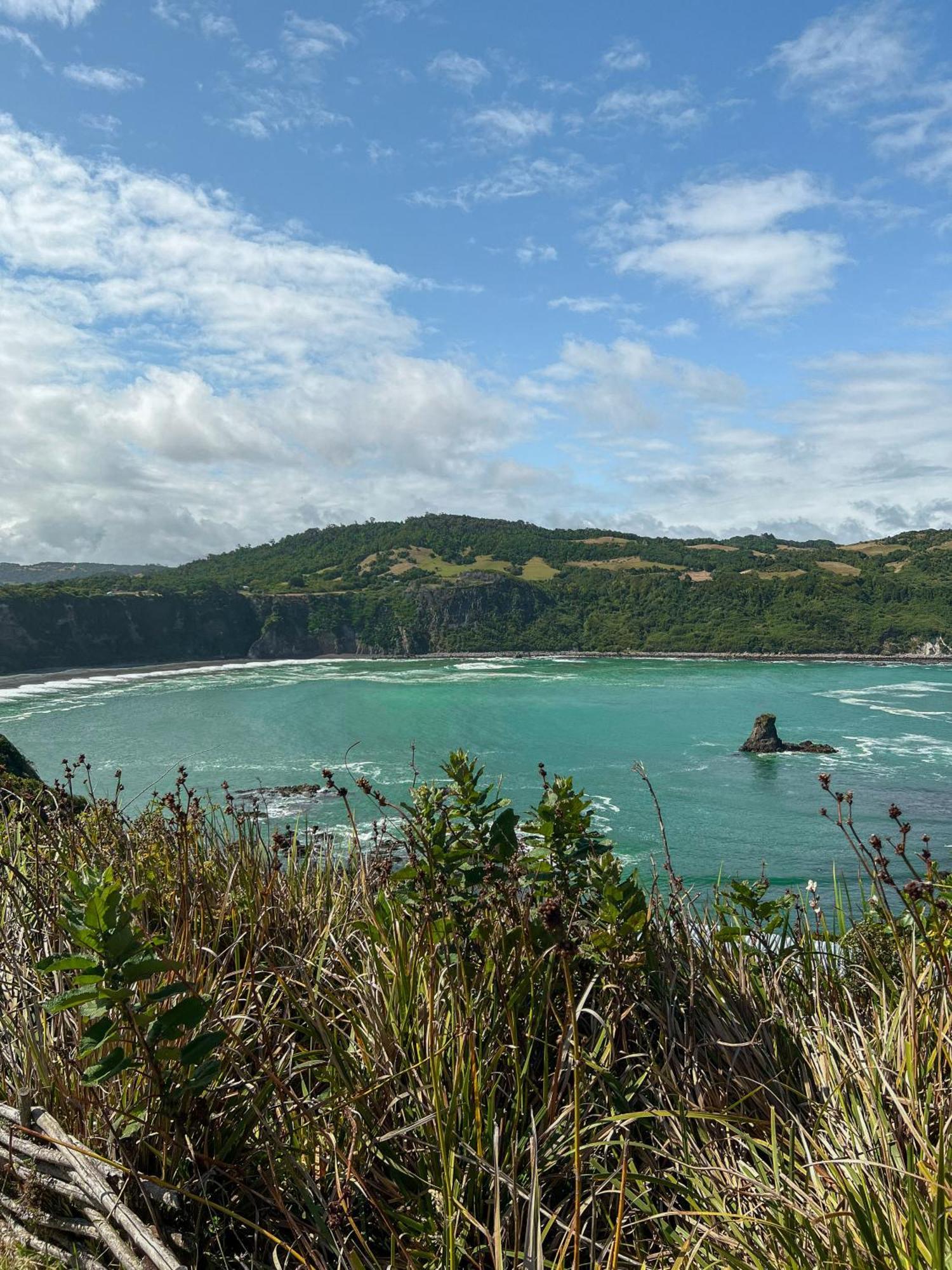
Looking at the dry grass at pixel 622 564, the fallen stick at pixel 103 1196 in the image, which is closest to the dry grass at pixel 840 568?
the dry grass at pixel 622 564

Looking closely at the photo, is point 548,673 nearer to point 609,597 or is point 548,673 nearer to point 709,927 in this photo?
point 609,597

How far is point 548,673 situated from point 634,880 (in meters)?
80.9

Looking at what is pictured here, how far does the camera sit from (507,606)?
116688 millimetres

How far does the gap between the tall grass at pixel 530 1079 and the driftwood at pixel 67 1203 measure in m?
0.07

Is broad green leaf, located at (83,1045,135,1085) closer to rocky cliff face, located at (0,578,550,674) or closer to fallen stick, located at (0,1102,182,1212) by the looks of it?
fallen stick, located at (0,1102,182,1212)

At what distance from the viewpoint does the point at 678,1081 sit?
90.3 inches

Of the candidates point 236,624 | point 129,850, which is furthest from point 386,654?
point 129,850

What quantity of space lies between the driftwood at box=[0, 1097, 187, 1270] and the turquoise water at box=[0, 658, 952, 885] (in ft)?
46.5

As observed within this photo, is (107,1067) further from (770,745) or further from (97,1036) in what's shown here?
(770,745)

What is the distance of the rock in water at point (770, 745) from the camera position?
1674 inches

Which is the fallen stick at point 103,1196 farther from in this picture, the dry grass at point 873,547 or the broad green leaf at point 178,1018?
the dry grass at point 873,547

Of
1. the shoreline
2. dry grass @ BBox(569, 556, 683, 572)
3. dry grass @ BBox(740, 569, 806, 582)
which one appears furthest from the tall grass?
dry grass @ BBox(569, 556, 683, 572)

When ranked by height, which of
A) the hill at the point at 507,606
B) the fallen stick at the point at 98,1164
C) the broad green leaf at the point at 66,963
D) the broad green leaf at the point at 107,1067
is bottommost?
the fallen stick at the point at 98,1164

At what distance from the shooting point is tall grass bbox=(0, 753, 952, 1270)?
1.71m
